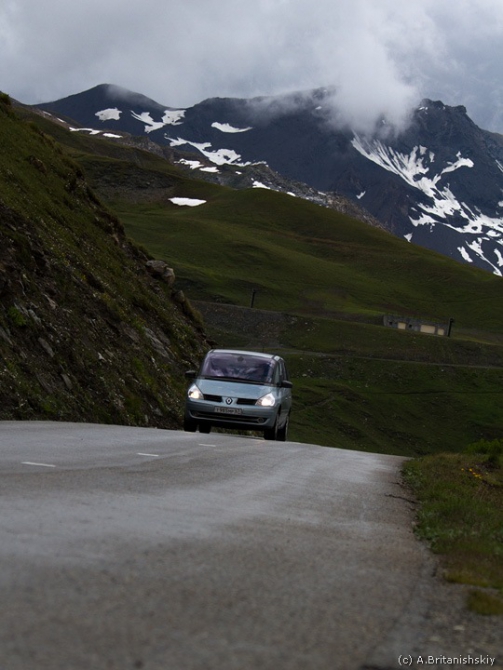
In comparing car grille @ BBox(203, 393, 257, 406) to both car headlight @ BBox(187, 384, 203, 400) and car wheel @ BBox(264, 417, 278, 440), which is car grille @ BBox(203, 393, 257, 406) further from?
car wheel @ BBox(264, 417, 278, 440)

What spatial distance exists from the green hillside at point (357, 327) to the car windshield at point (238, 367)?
131 feet

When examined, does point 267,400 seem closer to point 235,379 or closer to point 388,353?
point 235,379

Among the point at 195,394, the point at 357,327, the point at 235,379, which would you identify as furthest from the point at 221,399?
the point at 357,327

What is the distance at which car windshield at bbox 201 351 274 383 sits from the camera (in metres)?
23.8

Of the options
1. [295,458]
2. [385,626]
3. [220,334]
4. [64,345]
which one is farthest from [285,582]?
[220,334]

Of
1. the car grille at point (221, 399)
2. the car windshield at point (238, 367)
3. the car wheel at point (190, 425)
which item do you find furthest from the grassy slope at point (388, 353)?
the car wheel at point (190, 425)

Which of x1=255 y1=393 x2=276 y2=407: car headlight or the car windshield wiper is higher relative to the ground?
the car windshield wiper

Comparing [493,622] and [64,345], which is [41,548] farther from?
[64,345]

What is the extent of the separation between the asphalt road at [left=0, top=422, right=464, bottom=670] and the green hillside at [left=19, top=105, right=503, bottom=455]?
54466mm

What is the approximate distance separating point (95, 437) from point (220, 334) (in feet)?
290

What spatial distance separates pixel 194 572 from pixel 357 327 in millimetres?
108888

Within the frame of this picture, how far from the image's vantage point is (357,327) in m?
114

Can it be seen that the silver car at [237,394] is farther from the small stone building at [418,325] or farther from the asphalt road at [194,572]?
the small stone building at [418,325]

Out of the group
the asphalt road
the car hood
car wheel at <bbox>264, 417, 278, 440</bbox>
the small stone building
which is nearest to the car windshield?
the car hood
